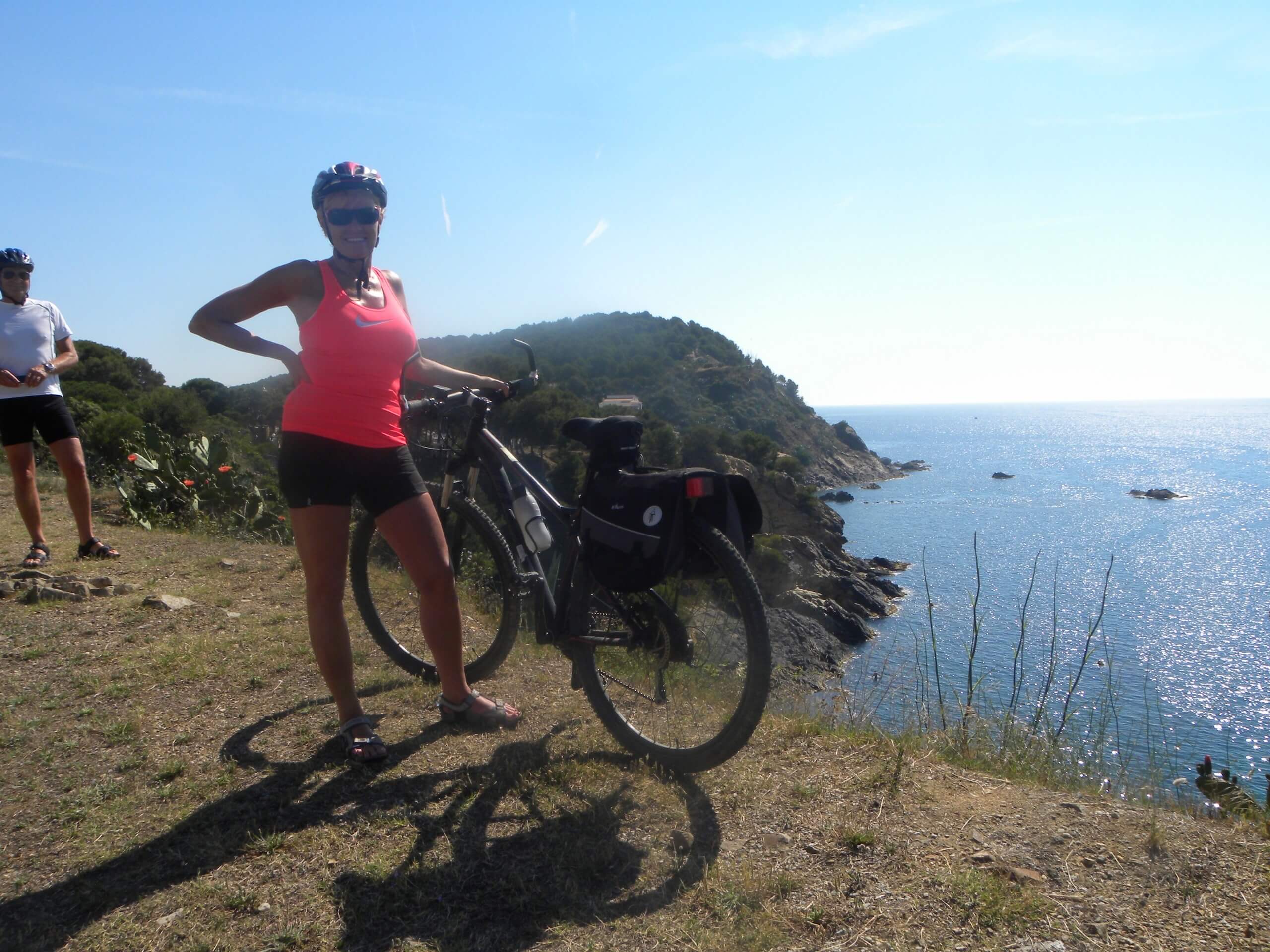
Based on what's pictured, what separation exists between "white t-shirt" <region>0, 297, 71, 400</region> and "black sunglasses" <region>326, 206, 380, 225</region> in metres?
3.48

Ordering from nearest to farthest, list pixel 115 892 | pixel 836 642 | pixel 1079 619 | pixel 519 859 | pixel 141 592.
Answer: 1. pixel 115 892
2. pixel 519 859
3. pixel 141 592
4. pixel 836 642
5. pixel 1079 619

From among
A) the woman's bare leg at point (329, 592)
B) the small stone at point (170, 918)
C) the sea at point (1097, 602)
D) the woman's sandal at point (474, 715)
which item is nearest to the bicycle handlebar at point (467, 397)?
the woman's bare leg at point (329, 592)

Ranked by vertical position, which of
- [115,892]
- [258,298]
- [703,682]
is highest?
[258,298]

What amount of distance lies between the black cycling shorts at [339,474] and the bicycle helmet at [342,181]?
778mm

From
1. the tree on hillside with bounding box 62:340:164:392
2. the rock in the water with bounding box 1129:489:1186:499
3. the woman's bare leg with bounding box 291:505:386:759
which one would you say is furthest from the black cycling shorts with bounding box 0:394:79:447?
the rock in the water with bounding box 1129:489:1186:499

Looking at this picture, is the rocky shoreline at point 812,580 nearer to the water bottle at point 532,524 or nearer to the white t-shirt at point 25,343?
the white t-shirt at point 25,343

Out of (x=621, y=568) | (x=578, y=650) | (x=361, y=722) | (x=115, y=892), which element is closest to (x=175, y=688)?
(x=361, y=722)

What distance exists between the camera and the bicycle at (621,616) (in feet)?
8.82

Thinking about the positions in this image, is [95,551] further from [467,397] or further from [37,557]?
[467,397]

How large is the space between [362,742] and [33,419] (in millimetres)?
3710

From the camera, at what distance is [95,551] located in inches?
229

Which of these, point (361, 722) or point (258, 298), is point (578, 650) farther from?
point (258, 298)

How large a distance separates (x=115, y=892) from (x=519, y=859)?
1028 mm

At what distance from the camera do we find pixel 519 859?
235 centimetres
